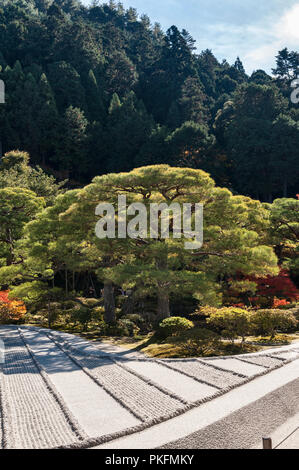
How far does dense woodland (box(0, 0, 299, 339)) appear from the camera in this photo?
1460cm

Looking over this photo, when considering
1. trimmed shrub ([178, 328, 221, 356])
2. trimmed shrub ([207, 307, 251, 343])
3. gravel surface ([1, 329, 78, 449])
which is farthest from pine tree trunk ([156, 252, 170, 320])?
gravel surface ([1, 329, 78, 449])

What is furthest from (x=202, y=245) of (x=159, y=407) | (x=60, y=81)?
(x=60, y=81)

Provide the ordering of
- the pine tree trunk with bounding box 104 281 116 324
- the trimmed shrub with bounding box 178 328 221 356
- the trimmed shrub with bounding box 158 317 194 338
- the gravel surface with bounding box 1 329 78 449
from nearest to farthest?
the gravel surface with bounding box 1 329 78 449 < the trimmed shrub with bounding box 178 328 221 356 < the trimmed shrub with bounding box 158 317 194 338 < the pine tree trunk with bounding box 104 281 116 324

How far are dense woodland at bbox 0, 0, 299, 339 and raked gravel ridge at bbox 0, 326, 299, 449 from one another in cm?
283

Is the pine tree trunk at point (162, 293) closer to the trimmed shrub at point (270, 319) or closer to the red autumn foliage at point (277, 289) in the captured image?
the trimmed shrub at point (270, 319)

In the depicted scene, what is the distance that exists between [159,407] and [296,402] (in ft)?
8.34

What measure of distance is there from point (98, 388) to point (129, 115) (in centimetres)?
4340

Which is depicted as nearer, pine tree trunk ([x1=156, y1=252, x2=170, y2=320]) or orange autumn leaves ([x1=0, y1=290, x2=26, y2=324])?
pine tree trunk ([x1=156, y1=252, x2=170, y2=320])

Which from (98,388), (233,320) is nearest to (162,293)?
(233,320)

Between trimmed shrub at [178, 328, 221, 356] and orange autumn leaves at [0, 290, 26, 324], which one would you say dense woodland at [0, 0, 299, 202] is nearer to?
orange autumn leaves at [0, 290, 26, 324]

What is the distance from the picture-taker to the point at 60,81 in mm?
50531

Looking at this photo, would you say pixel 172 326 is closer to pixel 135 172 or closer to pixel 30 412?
pixel 135 172

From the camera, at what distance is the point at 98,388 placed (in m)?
8.06

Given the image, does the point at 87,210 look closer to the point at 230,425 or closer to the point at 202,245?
the point at 202,245
